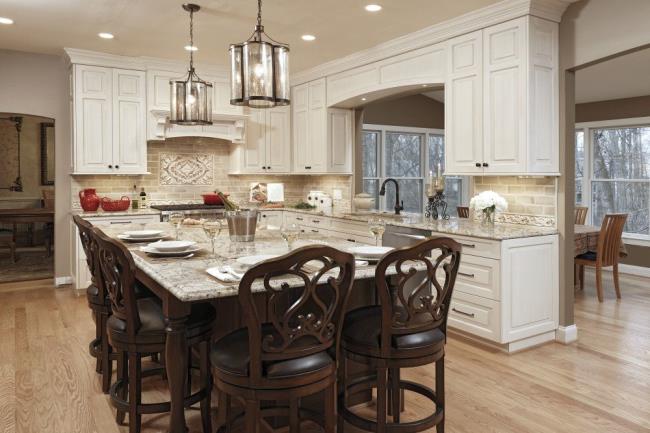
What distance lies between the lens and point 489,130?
4.28 metres

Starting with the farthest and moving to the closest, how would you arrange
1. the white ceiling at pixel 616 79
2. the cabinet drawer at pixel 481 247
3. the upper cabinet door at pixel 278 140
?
the upper cabinet door at pixel 278 140
the white ceiling at pixel 616 79
the cabinet drawer at pixel 481 247

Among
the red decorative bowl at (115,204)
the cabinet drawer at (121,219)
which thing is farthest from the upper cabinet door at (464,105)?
the red decorative bowl at (115,204)

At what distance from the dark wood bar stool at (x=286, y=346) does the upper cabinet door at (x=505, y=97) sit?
2638 millimetres

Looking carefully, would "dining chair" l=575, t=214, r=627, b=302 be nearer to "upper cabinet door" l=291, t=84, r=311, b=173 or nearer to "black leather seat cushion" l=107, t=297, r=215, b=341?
"upper cabinet door" l=291, t=84, r=311, b=173

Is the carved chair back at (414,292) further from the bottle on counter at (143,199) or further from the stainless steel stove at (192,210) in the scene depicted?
the bottle on counter at (143,199)

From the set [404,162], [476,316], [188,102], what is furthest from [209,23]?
[404,162]

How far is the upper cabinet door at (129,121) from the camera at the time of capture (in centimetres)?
594

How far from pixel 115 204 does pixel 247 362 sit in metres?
4.62

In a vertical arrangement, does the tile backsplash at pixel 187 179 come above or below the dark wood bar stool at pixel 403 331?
above

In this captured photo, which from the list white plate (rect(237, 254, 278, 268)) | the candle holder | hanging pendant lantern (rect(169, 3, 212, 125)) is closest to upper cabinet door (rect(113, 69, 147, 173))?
hanging pendant lantern (rect(169, 3, 212, 125))

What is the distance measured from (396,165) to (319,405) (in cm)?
619

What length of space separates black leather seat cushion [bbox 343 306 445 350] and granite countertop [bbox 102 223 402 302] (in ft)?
0.75

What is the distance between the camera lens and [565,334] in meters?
4.07

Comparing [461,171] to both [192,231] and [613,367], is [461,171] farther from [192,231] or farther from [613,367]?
[192,231]
